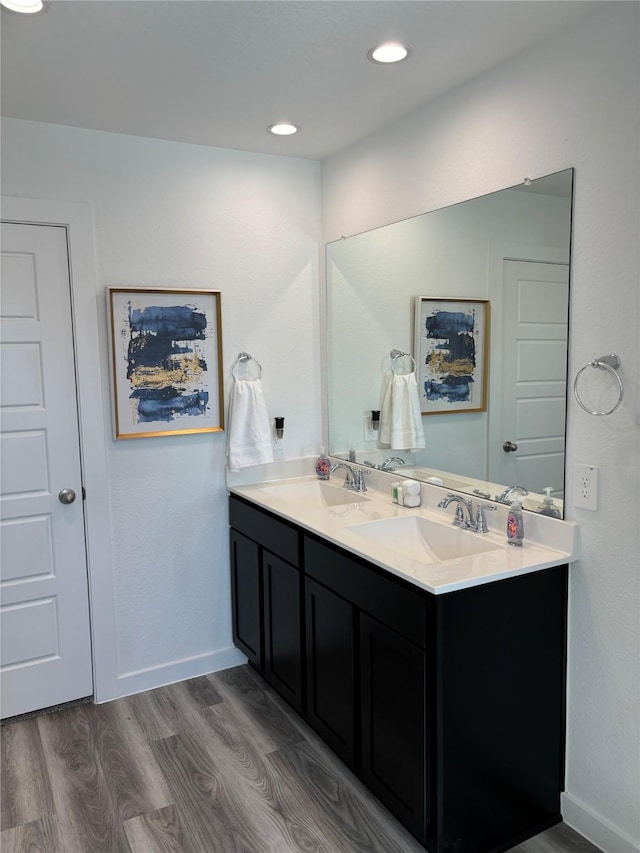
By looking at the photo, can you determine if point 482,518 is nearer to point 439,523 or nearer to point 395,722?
point 439,523

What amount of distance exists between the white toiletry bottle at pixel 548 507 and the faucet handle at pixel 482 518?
0.20 metres

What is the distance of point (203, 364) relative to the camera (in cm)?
293

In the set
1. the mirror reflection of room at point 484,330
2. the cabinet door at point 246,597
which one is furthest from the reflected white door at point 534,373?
the cabinet door at point 246,597

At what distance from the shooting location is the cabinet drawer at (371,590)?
6.00ft

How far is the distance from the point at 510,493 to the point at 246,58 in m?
1.65

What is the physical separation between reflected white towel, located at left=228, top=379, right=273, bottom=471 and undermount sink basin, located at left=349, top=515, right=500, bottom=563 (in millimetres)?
→ 792

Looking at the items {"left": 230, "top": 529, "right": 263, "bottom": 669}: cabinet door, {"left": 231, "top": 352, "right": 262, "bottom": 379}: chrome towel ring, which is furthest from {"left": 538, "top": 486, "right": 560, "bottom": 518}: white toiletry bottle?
{"left": 231, "top": 352, "right": 262, "bottom": 379}: chrome towel ring

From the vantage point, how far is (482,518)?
2.25m

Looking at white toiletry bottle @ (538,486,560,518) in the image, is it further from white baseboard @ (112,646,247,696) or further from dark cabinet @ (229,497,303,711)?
white baseboard @ (112,646,247,696)

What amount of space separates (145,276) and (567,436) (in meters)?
1.85

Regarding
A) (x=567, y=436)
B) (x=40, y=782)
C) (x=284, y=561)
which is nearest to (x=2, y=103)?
(x=284, y=561)

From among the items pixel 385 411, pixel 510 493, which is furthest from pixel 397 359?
pixel 510 493

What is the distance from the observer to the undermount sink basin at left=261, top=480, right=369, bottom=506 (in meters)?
2.92

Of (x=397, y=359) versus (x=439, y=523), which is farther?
(x=397, y=359)
